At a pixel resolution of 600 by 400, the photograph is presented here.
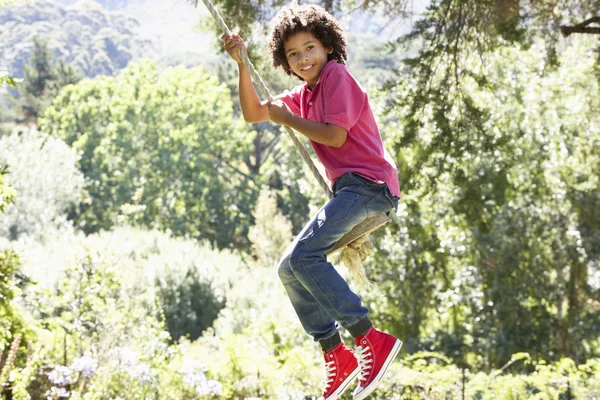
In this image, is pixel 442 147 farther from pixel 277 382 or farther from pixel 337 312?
pixel 337 312

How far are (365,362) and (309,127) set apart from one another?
97cm

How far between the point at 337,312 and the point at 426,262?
465 inches

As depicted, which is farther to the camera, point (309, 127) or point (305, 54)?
point (305, 54)

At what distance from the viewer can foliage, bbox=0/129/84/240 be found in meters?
24.3

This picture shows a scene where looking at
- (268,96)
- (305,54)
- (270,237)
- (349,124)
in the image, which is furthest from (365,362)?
(270,237)

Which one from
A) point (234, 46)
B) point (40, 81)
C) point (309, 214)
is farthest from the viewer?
point (40, 81)

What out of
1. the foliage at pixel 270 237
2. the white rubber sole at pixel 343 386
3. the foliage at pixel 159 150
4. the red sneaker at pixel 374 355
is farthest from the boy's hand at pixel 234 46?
the foliage at pixel 159 150

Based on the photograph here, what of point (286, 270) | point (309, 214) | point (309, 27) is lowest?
point (309, 214)

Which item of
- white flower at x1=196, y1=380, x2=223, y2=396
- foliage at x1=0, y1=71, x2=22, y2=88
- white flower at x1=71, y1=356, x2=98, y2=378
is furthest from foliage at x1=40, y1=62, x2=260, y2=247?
foliage at x1=0, y1=71, x2=22, y2=88

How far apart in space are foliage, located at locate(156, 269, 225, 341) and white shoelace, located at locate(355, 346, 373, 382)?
13120 mm

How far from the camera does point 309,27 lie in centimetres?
332

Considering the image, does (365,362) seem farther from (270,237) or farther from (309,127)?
(270,237)

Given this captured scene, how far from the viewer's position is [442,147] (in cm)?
662

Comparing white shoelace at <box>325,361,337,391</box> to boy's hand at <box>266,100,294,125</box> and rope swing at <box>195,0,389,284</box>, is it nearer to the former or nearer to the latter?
rope swing at <box>195,0,389,284</box>
